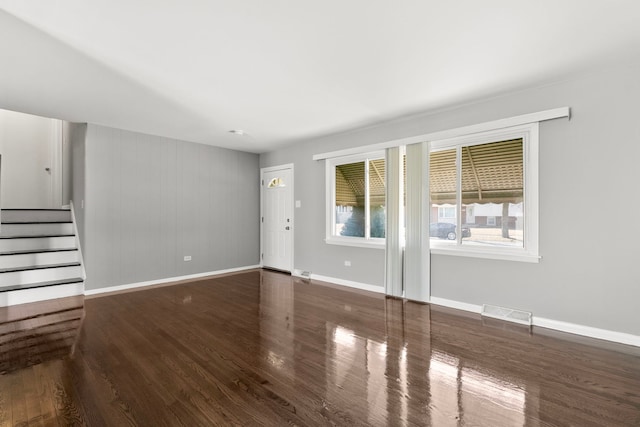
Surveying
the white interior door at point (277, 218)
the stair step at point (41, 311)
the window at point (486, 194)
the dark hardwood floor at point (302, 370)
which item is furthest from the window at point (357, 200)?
the stair step at point (41, 311)

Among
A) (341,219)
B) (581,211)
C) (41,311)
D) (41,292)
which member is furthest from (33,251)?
(581,211)

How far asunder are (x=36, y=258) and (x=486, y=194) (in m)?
6.63

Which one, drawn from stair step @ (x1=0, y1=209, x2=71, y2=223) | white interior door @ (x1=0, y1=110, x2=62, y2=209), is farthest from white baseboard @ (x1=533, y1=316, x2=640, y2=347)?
white interior door @ (x1=0, y1=110, x2=62, y2=209)

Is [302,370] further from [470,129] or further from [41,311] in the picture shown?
[41,311]

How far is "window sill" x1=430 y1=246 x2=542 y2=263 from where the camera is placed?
11.1 ft

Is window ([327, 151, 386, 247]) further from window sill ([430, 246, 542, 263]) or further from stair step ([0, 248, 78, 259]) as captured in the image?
stair step ([0, 248, 78, 259])

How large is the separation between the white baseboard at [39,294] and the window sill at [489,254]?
5377 millimetres

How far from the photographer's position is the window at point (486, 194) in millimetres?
3455

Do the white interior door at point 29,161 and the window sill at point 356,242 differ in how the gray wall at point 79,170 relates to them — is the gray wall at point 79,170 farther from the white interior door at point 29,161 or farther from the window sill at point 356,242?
the window sill at point 356,242

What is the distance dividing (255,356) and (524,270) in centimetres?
307

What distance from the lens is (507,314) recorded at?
3.53 metres

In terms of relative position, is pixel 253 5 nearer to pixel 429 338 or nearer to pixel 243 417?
pixel 243 417

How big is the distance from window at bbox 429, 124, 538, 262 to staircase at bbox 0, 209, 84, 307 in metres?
5.56

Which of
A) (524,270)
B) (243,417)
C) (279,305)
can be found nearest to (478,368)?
(524,270)
